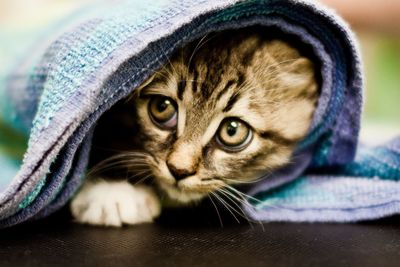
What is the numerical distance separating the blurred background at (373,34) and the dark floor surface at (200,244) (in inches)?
32.6

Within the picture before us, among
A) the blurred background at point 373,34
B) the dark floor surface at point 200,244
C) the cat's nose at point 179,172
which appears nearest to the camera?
the dark floor surface at point 200,244

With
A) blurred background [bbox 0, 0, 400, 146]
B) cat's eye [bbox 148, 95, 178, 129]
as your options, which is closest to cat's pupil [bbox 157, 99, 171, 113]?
cat's eye [bbox 148, 95, 178, 129]

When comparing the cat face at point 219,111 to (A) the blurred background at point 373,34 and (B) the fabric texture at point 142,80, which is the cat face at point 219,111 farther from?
(A) the blurred background at point 373,34

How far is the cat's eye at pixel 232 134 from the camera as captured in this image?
38.1 inches

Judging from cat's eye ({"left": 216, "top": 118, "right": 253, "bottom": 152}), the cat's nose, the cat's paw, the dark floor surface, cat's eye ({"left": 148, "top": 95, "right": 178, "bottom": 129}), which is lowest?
the dark floor surface

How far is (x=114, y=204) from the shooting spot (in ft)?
3.07

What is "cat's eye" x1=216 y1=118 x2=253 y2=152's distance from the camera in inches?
38.1

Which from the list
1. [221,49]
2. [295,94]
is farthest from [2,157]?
[295,94]

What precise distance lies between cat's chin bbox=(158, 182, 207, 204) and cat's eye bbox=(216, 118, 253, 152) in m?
0.11

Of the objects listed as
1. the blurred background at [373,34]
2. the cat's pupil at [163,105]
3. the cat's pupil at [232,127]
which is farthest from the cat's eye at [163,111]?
the blurred background at [373,34]

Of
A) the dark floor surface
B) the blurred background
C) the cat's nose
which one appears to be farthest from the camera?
the blurred background

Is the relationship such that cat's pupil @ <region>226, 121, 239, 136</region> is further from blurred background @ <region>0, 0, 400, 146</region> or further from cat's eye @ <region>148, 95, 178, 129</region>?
blurred background @ <region>0, 0, 400, 146</region>

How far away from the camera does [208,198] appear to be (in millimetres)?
1049

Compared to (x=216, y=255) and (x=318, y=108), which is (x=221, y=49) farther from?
(x=216, y=255)
